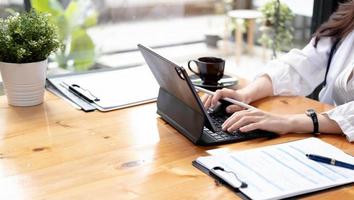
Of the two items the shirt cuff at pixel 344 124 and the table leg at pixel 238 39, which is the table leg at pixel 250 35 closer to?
the table leg at pixel 238 39

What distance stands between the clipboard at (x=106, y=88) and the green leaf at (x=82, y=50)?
1.57 meters

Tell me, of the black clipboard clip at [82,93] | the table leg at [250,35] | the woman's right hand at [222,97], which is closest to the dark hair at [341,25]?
the woman's right hand at [222,97]

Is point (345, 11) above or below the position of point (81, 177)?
above

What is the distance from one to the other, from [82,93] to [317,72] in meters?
0.85

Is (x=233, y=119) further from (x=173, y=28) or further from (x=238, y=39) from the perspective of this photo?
(x=238, y=39)

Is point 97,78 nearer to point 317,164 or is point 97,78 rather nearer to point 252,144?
point 252,144

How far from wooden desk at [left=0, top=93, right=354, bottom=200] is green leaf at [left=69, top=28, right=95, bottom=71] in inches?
72.1

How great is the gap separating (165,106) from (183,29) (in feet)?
10.8

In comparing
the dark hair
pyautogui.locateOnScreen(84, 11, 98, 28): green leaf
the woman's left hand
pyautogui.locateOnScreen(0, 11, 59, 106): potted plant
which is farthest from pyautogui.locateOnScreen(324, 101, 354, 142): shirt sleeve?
pyautogui.locateOnScreen(84, 11, 98, 28): green leaf

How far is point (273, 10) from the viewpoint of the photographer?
3729 mm

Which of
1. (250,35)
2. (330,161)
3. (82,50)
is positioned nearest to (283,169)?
(330,161)

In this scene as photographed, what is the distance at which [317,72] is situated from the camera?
163 cm

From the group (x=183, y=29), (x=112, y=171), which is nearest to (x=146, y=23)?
(x=183, y=29)

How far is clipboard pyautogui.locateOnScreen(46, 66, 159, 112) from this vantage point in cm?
140
